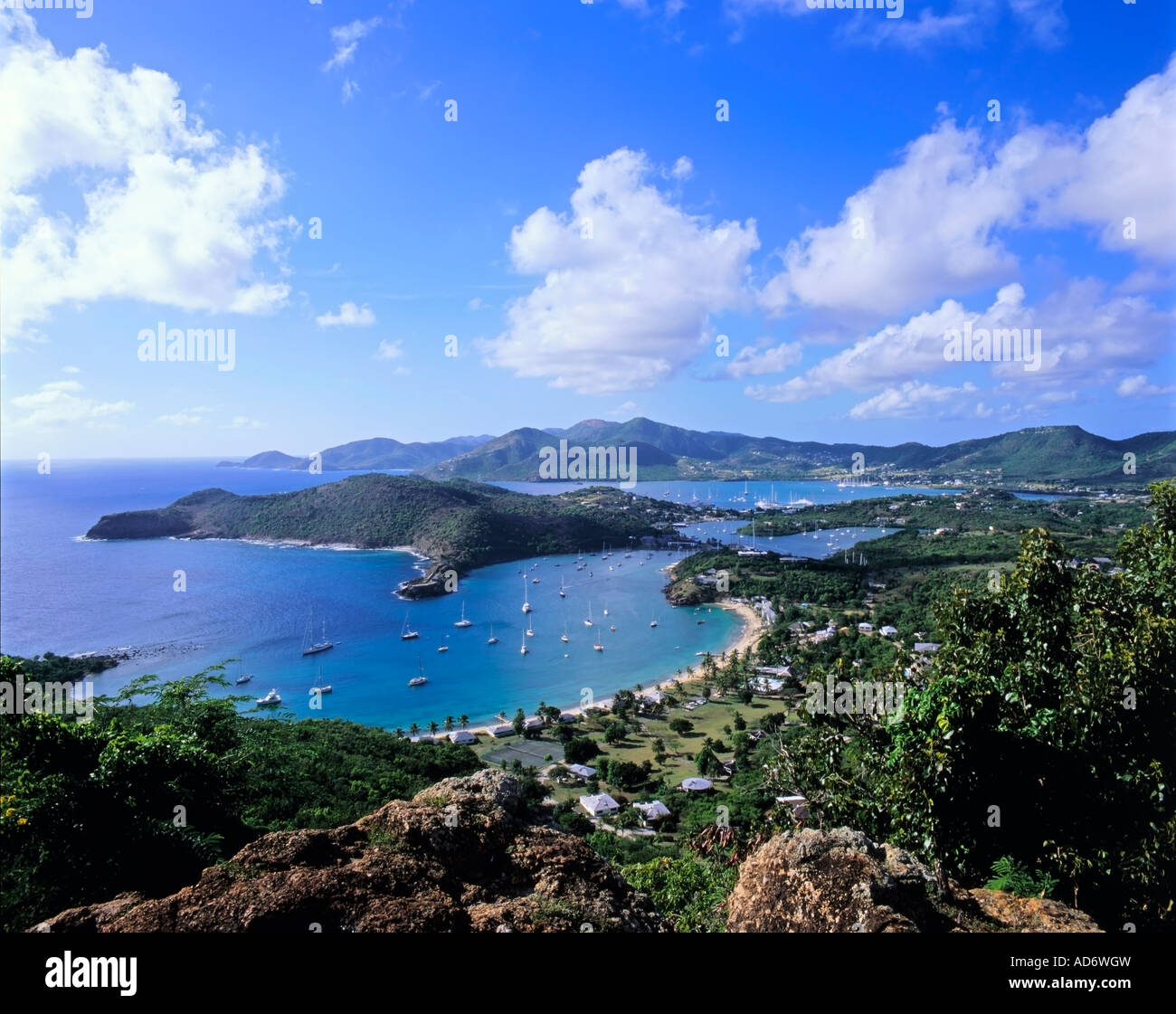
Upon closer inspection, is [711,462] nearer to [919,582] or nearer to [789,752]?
[919,582]

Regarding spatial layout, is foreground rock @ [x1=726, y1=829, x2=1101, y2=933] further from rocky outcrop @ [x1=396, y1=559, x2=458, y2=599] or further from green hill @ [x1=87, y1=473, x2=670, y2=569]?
green hill @ [x1=87, y1=473, x2=670, y2=569]

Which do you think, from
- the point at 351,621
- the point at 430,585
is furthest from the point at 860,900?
the point at 430,585

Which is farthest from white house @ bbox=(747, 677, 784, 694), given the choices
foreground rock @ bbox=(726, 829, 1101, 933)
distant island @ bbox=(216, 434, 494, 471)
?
distant island @ bbox=(216, 434, 494, 471)

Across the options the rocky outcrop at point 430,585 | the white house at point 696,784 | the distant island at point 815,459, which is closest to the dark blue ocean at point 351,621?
the rocky outcrop at point 430,585

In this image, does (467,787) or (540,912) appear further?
(467,787)

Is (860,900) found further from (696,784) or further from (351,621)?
(351,621)

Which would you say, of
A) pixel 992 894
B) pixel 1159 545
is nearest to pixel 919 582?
pixel 1159 545
